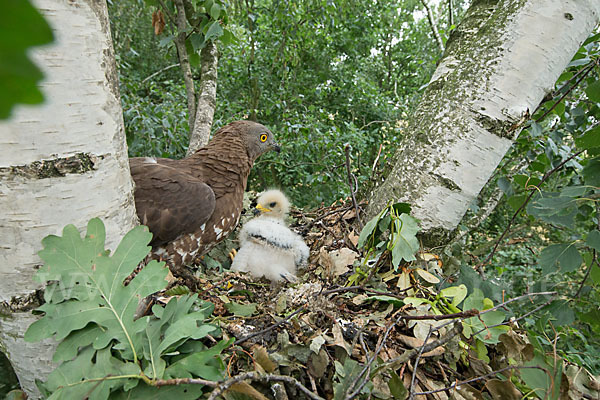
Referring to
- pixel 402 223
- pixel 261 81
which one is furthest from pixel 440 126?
pixel 261 81

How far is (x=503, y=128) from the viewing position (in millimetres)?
1706

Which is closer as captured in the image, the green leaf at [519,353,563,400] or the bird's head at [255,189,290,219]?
the green leaf at [519,353,563,400]

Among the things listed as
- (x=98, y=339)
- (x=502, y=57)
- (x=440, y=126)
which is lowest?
(x=98, y=339)

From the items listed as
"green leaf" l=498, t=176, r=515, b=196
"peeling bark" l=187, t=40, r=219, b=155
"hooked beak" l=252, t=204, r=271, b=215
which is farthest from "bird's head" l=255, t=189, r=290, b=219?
"green leaf" l=498, t=176, r=515, b=196

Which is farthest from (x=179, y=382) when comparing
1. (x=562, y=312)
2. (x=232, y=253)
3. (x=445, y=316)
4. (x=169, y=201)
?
(x=232, y=253)

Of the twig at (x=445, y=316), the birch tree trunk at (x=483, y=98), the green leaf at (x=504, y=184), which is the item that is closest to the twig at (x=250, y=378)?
the twig at (x=445, y=316)

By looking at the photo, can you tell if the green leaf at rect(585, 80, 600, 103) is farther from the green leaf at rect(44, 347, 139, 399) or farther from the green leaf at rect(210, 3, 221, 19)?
the green leaf at rect(210, 3, 221, 19)

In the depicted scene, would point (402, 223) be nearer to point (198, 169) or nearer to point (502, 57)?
point (502, 57)

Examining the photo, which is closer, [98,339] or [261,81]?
[98,339]

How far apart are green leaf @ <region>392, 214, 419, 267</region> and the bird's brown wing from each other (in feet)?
4.22

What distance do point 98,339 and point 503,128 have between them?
1.84m

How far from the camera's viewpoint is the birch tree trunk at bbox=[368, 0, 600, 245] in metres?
1.65

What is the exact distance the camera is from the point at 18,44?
211 millimetres

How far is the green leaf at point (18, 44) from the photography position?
0.20m
